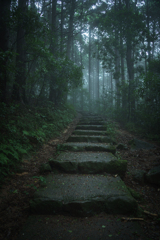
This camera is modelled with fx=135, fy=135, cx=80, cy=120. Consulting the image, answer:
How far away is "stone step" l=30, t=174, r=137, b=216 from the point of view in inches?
89.3

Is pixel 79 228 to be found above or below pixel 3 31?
below

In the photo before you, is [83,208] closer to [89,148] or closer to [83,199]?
[83,199]

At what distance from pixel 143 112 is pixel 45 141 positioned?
589cm

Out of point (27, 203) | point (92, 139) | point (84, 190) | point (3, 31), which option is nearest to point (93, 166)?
point (84, 190)

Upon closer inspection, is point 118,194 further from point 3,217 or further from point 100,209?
point 3,217

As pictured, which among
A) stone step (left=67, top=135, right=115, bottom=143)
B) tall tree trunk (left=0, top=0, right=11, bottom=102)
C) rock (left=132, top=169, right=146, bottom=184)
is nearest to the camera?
rock (left=132, top=169, right=146, bottom=184)

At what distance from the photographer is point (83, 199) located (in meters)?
2.37

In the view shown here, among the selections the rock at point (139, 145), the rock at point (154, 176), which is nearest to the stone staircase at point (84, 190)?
the rock at point (154, 176)

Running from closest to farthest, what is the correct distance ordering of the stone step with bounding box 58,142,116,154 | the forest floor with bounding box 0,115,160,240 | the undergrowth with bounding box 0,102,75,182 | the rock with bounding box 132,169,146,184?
the forest floor with bounding box 0,115,160,240 < the undergrowth with bounding box 0,102,75,182 < the rock with bounding box 132,169,146,184 < the stone step with bounding box 58,142,116,154

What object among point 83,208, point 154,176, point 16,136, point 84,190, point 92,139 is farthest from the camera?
point 92,139

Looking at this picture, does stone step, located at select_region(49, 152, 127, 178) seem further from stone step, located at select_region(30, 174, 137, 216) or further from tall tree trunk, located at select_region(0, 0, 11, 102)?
tall tree trunk, located at select_region(0, 0, 11, 102)

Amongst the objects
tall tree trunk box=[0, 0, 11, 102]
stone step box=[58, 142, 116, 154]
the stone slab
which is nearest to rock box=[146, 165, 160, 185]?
stone step box=[58, 142, 116, 154]

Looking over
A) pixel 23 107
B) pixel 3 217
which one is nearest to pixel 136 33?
pixel 23 107

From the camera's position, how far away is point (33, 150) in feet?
14.6
